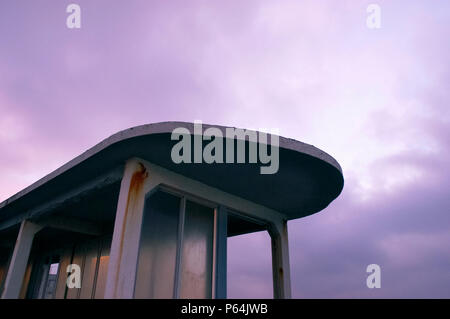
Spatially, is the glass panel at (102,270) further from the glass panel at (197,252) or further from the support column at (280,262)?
the support column at (280,262)

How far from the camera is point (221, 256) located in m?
5.31

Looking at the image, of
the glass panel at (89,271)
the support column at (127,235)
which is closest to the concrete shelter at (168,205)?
the support column at (127,235)

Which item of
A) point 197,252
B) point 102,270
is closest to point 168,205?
point 197,252

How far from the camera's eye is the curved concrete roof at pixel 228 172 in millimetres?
4328

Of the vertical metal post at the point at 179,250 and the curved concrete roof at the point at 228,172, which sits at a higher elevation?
the curved concrete roof at the point at 228,172

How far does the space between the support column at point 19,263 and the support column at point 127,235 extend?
3.76m

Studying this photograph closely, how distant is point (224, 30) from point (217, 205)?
7814 millimetres

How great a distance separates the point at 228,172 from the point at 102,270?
446 centimetres

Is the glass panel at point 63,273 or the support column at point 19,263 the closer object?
the support column at point 19,263

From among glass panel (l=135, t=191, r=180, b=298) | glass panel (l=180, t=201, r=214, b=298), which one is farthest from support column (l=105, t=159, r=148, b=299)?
glass panel (l=180, t=201, r=214, b=298)

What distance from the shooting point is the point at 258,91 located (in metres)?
14.8

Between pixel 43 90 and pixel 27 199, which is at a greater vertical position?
pixel 43 90
